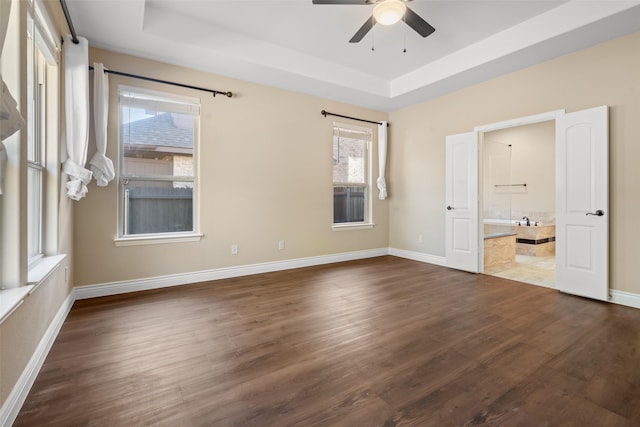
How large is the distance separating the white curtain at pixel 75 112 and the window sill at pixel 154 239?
788mm

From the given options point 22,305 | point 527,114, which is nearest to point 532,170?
point 527,114

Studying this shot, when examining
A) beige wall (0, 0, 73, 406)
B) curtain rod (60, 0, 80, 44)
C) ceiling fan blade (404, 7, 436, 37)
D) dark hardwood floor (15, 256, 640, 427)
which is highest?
ceiling fan blade (404, 7, 436, 37)

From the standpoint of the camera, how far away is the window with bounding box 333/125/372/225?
5188mm

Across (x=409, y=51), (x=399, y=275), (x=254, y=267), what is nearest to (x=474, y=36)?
(x=409, y=51)

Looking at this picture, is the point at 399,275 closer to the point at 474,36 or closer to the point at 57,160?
the point at 474,36

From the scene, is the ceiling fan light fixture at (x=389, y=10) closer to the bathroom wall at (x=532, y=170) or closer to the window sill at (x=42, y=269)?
the window sill at (x=42, y=269)

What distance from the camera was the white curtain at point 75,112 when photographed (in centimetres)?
268

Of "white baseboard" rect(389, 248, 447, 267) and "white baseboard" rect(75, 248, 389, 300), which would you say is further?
"white baseboard" rect(389, 248, 447, 267)

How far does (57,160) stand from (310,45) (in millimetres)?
3028

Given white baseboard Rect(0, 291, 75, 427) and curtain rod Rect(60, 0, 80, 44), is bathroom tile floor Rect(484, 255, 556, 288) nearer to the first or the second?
white baseboard Rect(0, 291, 75, 427)

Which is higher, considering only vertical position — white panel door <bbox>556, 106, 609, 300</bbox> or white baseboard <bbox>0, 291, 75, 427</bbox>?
white panel door <bbox>556, 106, 609, 300</bbox>

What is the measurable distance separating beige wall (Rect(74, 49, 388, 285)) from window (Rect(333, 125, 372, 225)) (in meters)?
0.22

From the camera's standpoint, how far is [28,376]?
169 cm

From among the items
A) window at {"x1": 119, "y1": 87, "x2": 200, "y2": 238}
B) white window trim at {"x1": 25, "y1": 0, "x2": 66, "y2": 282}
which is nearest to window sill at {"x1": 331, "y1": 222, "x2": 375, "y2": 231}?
window at {"x1": 119, "y1": 87, "x2": 200, "y2": 238}
